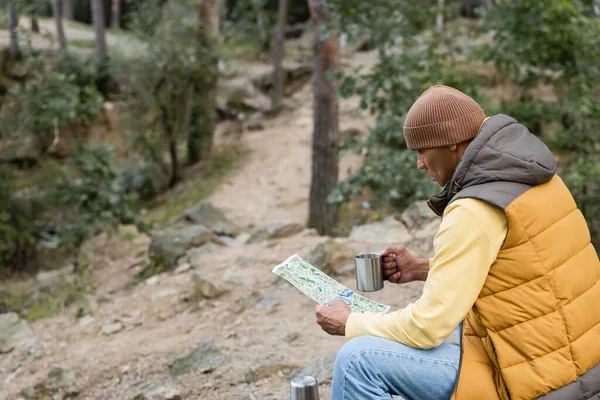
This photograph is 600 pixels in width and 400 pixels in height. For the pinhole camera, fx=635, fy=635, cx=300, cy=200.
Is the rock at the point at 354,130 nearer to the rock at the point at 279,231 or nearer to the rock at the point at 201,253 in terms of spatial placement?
the rock at the point at 279,231

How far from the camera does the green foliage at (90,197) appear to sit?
903cm

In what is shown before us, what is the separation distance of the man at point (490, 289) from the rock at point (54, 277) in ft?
20.6

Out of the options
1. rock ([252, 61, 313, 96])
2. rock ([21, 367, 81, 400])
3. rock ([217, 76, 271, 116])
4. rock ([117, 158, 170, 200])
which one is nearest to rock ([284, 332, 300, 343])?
rock ([21, 367, 81, 400])

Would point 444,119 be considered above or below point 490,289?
above

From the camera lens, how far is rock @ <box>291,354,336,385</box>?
3586 mm

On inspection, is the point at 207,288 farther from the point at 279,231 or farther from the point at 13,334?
the point at 13,334

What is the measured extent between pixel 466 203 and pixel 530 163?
0.77 ft

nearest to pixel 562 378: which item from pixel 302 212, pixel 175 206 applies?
pixel 302 212

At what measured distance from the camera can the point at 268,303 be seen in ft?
17.3

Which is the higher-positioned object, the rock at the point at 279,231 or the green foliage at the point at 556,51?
the green foliage at the point at 556,51

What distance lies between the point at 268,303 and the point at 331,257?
727 mm

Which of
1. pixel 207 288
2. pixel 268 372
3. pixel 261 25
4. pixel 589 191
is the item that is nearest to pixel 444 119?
pixel 268 372

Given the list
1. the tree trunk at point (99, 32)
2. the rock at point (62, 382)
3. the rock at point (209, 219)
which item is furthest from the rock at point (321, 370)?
the tree trunk at point (99, 32)

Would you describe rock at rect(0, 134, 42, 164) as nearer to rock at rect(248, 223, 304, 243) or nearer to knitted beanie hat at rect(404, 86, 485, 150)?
rock at rect(248, 223, 304, 243)
